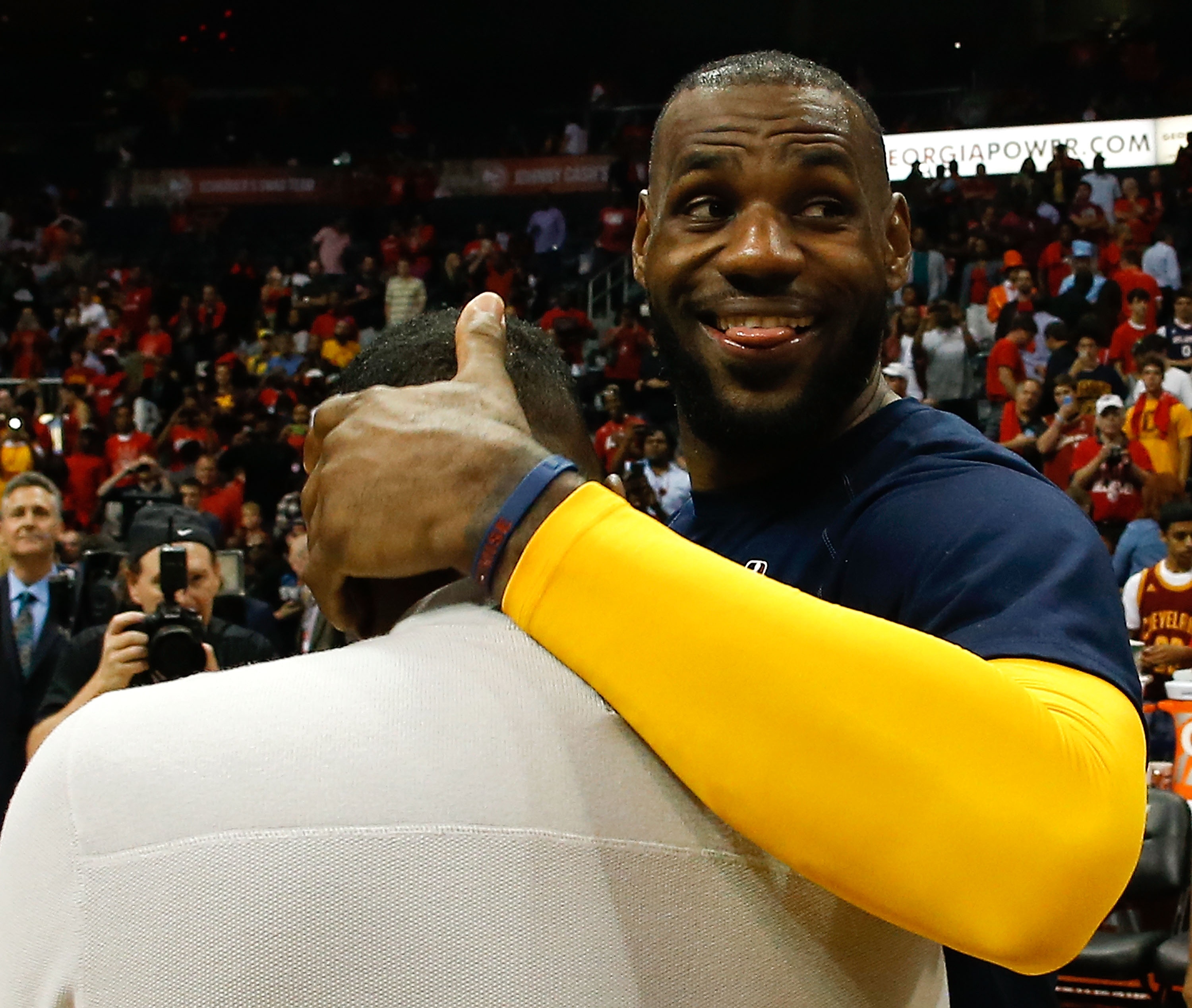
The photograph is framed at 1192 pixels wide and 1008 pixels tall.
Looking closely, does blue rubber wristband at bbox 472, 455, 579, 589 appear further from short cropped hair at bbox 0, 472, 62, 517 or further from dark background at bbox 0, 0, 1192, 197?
dark background at bbox 0, 0, 1192, 197

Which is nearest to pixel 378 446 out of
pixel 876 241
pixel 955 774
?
pixel 955 774

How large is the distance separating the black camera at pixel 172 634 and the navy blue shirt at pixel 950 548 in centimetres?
183

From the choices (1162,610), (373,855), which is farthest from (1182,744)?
(373,855)

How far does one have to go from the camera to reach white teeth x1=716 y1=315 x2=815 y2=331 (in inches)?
54.5

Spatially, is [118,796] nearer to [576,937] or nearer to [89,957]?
[89,957]

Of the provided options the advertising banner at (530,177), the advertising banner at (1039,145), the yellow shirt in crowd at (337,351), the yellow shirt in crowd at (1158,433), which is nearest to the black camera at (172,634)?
the yellow shirt in crowd at (1158,433)

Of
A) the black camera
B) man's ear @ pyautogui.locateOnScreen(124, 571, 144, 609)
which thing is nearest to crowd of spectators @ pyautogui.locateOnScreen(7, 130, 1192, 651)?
man's ear @ pyautogui.locateOnScreen(124, 571, 144, 609)

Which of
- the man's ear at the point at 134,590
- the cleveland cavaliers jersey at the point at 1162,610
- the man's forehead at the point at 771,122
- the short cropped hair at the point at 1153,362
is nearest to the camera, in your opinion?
the man's forehead at the point at 771,122

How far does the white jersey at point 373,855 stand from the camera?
0.88 meters

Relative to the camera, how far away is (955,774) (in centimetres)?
89

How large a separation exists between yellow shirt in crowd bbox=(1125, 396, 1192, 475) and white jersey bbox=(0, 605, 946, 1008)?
8640mm

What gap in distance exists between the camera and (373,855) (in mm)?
895

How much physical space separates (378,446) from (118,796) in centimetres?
31

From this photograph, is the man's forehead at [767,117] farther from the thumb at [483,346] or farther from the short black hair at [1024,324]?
the short black hair at [1024,324]
